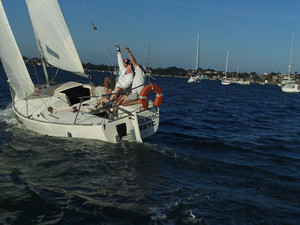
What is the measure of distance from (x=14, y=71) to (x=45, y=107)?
1.59 metres

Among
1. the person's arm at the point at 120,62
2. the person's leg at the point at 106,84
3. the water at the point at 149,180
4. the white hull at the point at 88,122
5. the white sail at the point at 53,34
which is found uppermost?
the white sail at the point at 53,34

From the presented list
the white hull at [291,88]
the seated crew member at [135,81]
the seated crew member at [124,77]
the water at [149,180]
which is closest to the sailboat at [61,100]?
the seated crew member at [135,81]

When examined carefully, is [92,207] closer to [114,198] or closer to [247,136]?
[114,198]

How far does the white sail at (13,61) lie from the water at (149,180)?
147 centimetres

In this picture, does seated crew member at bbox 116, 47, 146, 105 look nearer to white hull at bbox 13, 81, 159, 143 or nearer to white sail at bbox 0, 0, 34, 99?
white hull at bbox 13, 81, 159, 143

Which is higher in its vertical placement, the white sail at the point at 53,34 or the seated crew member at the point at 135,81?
the white sail at the point at 53,34

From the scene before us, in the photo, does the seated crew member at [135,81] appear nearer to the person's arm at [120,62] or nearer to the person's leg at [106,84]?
the person's arm at [120,62]

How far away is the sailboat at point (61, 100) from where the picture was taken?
302 inches

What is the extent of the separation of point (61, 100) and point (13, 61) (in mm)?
1978

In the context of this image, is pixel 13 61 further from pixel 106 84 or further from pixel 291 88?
pixel 291 88

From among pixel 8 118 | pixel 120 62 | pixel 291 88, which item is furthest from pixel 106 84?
pixel 291 88

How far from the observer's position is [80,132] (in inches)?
306

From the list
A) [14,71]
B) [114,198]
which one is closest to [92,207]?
[114,198]

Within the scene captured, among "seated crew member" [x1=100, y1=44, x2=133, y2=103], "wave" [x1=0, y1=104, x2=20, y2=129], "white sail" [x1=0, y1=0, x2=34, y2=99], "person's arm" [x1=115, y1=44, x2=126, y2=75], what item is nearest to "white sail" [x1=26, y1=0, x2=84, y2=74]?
"white sail" [x1=0, y1=0, x2=34, y2=99]
